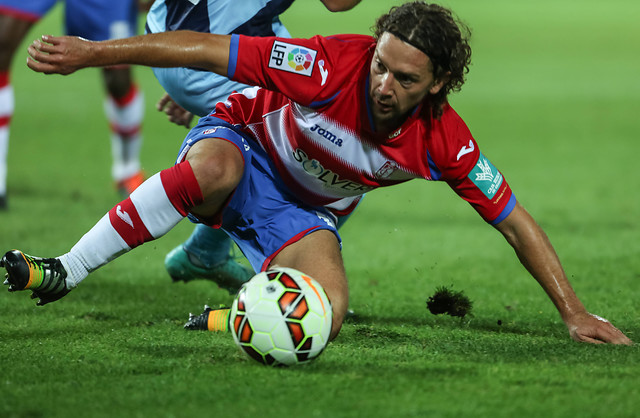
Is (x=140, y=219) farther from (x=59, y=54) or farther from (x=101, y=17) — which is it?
(x=101, y=17)

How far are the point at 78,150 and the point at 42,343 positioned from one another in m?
8.04

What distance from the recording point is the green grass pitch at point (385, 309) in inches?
121

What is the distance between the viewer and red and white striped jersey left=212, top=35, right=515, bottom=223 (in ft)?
12.2

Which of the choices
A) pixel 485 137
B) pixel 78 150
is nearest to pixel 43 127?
pixel 78 150

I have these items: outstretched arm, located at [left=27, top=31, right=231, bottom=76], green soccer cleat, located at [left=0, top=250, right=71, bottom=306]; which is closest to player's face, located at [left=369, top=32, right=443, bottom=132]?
outstretched arm, located at [left=27, top=31, right=231, bottom=76]

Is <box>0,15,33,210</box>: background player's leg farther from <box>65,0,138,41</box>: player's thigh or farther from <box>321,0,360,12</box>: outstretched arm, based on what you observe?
<box>321,0,360,12</box>: outstretched arm

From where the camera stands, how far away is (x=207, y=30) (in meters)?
4.66

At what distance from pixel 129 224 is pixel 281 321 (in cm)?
84

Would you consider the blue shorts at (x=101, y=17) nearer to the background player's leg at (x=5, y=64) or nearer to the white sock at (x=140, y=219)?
the background player's leg at (x=5, y=64)

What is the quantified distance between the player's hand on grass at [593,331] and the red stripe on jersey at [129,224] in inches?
74.3

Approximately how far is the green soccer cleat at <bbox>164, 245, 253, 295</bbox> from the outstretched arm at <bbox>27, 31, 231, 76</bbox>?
171cm

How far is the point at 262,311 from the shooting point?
11.4ft

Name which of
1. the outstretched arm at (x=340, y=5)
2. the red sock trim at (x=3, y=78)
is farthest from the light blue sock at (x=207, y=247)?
the red sock trim at (x=3, y=78)

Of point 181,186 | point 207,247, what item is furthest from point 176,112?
point 181,186
